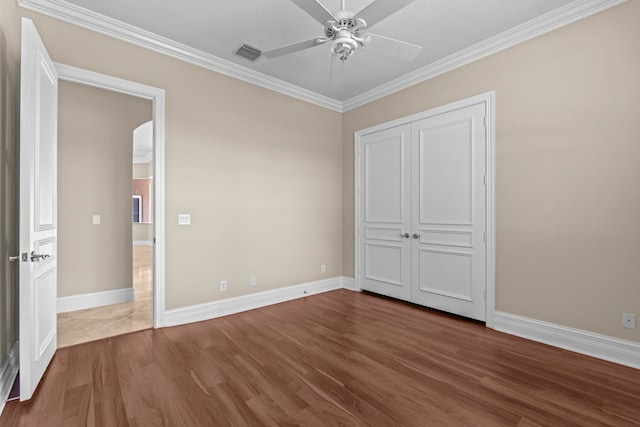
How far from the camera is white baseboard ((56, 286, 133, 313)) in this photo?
378 centimetres

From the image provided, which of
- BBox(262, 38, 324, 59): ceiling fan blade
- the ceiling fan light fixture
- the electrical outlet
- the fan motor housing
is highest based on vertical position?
the fan motor housing

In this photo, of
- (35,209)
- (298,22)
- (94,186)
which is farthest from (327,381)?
(94,186)

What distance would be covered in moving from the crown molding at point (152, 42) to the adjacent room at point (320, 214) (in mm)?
29

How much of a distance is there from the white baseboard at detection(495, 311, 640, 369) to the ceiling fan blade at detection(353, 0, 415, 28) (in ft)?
9.73

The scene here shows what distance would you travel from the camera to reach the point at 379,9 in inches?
73.8

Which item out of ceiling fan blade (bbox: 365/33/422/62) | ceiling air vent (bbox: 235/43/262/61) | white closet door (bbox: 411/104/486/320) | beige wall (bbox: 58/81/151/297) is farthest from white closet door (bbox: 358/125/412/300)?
beige wall (bbox: 58/81/151/297)

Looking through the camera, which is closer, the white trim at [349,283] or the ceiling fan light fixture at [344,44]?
the ceiling fan light fixture at [344,44]

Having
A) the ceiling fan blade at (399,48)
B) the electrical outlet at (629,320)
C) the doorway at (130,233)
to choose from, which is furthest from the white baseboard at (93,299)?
the electrical outlet at (629,320)

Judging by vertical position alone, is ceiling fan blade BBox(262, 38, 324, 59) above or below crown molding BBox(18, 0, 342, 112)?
below

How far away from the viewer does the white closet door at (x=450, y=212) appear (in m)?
3.35

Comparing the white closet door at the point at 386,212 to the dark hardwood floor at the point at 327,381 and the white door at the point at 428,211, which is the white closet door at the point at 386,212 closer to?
the white door at the point at 428,211

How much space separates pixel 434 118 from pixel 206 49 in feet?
9.01

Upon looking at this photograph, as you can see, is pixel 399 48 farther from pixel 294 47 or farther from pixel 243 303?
pixel 243 303

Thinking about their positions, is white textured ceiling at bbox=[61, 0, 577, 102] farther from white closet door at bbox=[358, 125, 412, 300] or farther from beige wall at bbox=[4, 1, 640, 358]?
white closet door at bbox=[358, 125, 412, 300]
